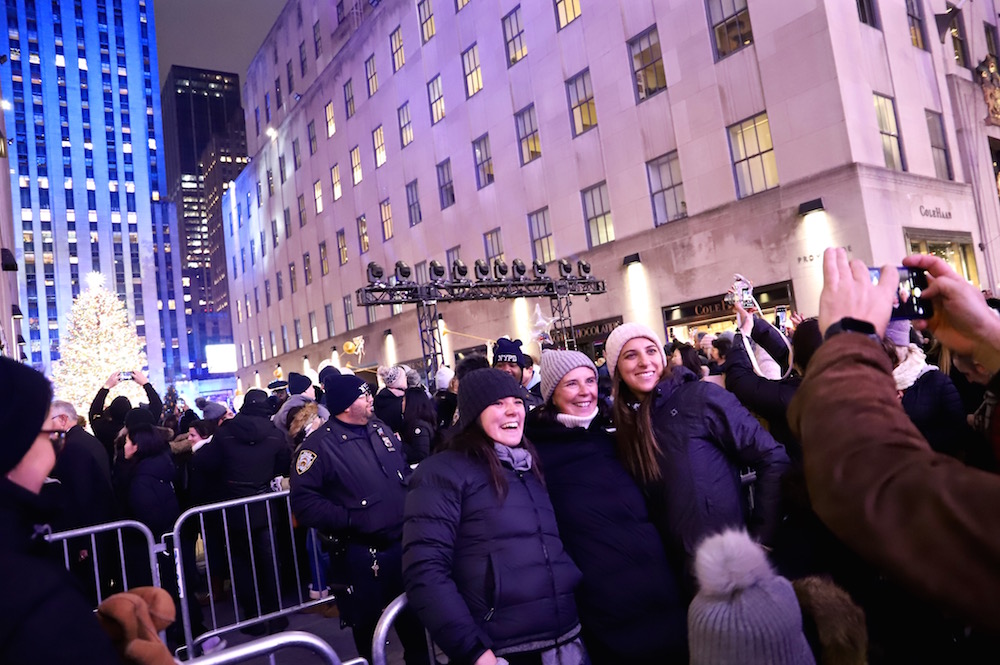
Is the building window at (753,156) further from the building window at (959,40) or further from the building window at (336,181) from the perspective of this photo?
the building window at (336,181)

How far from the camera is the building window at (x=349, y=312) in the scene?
3569cm

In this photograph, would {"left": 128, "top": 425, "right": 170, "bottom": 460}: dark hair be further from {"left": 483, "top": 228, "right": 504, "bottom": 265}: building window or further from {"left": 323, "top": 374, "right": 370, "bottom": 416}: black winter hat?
{"left": 483, "top": 228, "right": 504, "bottom": 265}: building window

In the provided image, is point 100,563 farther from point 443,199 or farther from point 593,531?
point 443,199

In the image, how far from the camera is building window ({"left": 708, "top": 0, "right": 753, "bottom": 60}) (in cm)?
1758

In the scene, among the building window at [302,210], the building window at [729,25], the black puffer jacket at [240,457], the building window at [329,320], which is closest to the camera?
the black puffer jacket at [240,457]

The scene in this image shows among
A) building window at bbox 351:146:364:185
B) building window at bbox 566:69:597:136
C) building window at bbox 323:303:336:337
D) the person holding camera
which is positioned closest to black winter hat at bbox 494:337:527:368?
the person holding camera

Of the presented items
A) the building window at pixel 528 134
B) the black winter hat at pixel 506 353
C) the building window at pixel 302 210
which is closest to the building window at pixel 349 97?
the building window at pixel 302 210

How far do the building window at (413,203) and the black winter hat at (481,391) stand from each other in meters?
27.7

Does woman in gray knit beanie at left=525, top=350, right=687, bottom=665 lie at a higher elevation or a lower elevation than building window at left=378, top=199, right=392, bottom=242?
lower

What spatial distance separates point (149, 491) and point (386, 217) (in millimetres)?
27445

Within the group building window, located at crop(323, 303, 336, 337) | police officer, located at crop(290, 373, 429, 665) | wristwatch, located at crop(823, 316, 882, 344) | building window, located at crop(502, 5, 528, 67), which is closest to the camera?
wristwatch, located at crop(823, 316, 882, 344)

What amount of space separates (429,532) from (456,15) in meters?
28.4

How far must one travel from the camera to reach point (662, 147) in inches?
778

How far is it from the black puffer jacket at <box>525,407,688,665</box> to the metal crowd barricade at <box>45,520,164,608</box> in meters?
4.10
